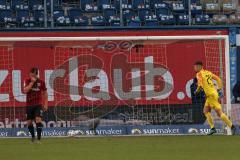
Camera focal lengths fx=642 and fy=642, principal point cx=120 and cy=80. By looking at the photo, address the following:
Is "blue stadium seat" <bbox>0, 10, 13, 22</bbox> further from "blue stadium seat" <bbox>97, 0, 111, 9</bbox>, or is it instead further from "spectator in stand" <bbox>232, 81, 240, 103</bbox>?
"spectator in stand" <bbox>232, 81, 240, 103</bbox>

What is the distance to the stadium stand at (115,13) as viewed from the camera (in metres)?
25.4

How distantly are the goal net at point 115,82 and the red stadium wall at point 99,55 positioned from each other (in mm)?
32

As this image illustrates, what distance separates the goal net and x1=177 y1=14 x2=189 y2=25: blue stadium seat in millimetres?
4595

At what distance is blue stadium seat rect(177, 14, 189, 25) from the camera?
2595 cm

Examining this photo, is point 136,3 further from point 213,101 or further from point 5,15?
point 213,101

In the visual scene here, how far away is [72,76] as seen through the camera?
20.9 m

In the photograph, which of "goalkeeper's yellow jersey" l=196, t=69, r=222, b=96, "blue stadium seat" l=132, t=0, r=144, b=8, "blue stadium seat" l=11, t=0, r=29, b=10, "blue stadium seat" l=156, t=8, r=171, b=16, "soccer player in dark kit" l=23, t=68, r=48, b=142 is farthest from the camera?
"blue stadium seat" l=132, t=0, r=144, b=8

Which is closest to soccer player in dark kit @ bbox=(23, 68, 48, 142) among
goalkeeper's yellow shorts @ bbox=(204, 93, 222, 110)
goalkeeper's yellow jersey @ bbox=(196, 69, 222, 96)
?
goalkeeper's yellow jersey @ bbox=(196, 69, 222, 96)

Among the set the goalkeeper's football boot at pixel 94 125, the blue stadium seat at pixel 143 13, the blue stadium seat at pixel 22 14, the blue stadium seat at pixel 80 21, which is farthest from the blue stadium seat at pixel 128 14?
the goalkeeper's football boot at pixel 94 125

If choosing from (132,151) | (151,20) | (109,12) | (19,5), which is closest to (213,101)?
(132,151)

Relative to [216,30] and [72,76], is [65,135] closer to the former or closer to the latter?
[72,76]

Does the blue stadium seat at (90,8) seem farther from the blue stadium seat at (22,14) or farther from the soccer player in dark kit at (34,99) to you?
the soccer player in dark kit at (34,99)

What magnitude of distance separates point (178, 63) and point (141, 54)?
1286 millimetres

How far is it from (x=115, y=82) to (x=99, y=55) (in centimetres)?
105
